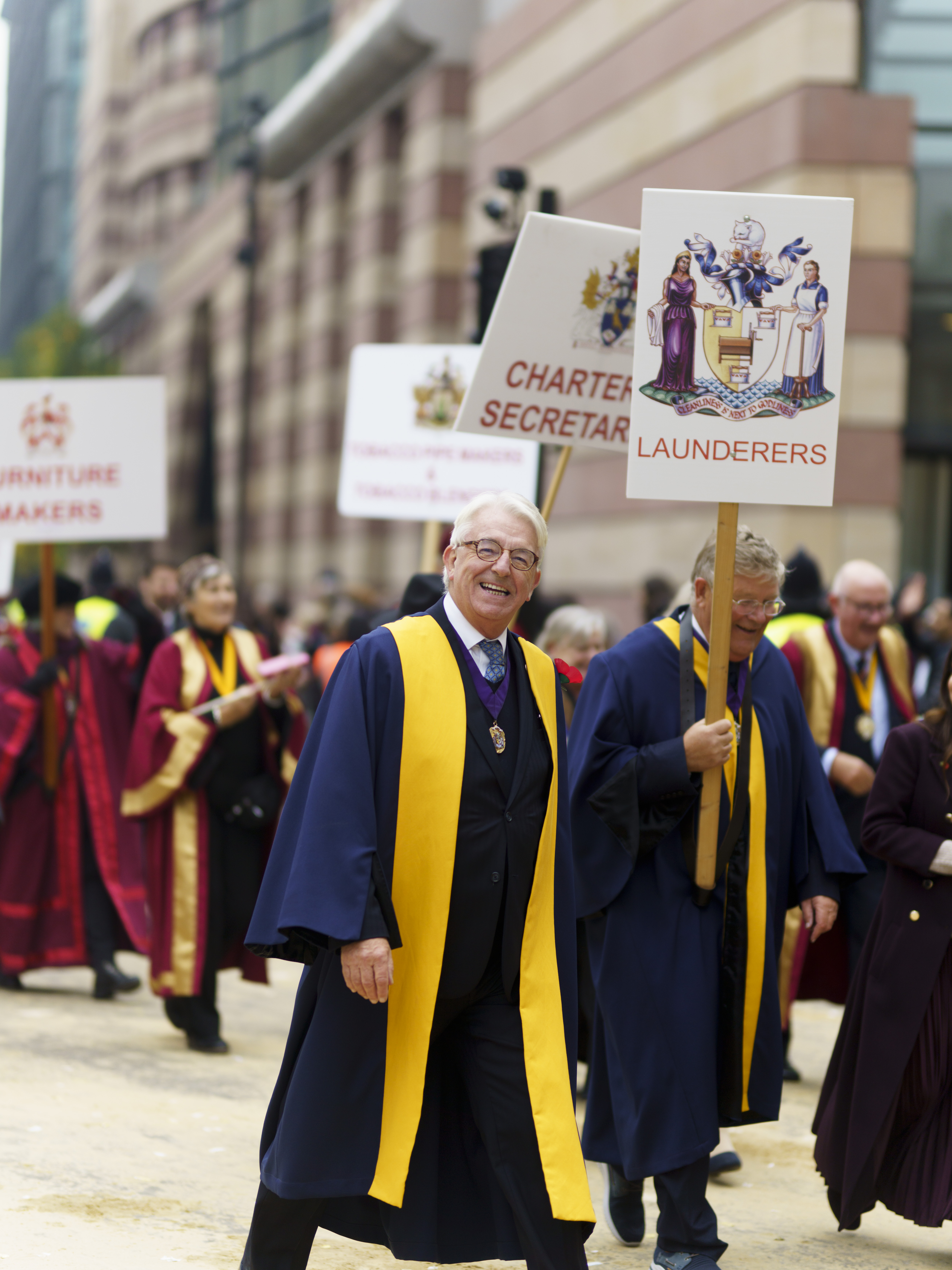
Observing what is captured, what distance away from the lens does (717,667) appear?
468 cm

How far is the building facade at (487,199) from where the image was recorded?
15.4 m

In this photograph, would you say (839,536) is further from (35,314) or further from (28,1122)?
(35,314)

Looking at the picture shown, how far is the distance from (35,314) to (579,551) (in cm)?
8931

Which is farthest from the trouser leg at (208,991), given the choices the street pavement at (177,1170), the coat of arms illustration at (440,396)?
the coat of arms illustration at (440,396)

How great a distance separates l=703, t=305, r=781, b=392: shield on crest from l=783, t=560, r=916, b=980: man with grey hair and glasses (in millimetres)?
2412

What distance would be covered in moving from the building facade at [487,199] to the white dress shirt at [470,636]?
1117cm

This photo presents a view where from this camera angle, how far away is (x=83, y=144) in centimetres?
7394

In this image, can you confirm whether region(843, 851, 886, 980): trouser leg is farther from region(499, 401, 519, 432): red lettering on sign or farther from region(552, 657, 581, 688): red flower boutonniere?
region(552, 657, 581, 688): red flower boutonniere

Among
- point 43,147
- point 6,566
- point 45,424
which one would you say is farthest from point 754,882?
point 43,147

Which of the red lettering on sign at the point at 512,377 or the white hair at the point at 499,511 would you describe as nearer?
the white hair at the point at 499,511

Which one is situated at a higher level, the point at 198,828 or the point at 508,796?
Answer: the point at 508,796

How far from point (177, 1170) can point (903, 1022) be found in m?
2.37

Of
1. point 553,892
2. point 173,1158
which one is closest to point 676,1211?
point 553,892

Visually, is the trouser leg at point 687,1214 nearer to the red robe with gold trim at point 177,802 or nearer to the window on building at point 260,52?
the red robe with gold trim at point 177,802
